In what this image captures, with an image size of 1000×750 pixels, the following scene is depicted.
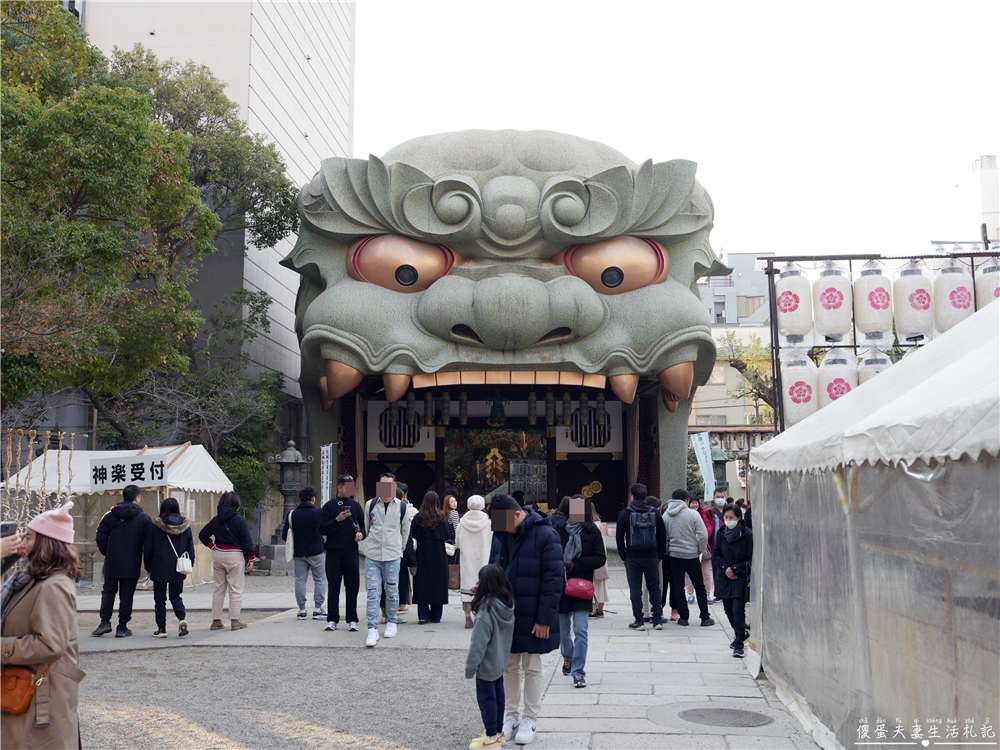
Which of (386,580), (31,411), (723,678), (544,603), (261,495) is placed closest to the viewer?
(544,603)

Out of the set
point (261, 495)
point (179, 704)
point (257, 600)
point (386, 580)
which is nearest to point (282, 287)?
point (261, 495)

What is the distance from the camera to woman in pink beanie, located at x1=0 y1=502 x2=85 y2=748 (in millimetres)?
3391

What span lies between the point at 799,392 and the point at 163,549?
37.9ft

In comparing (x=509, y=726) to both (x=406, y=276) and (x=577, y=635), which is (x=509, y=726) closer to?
(x=577, y=635)

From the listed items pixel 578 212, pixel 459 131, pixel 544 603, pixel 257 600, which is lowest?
pixel 257 600

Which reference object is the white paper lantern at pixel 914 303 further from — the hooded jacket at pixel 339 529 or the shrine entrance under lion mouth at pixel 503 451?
the hooded jacket at pixel 339 529

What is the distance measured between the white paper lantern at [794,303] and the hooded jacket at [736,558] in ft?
30.0

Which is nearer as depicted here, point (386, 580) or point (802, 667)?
point (802, 667)

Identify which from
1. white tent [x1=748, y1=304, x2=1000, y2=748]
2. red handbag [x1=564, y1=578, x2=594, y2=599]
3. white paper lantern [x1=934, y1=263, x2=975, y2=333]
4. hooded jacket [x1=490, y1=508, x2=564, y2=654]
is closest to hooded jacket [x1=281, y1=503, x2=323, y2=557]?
red handbag [x1=564, y1=578, x2=594, y2=599]

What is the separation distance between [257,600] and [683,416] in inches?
463

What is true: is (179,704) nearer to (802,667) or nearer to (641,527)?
(802,667)

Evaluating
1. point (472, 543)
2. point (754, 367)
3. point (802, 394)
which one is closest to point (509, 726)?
point (472, 543)

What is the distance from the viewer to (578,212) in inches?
719

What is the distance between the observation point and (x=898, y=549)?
412 centimetres
